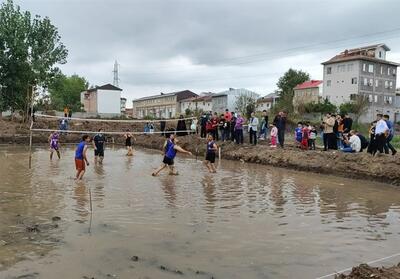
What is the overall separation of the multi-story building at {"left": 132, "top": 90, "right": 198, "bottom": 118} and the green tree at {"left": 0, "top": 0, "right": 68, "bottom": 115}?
161 feet

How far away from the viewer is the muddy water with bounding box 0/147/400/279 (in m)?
6.54

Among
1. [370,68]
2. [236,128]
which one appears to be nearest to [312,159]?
[236,128]

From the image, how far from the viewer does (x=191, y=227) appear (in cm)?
877

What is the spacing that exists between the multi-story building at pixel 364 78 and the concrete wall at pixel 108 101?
37497mm

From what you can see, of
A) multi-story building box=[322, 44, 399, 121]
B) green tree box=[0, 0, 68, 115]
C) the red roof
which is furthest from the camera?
the red roof

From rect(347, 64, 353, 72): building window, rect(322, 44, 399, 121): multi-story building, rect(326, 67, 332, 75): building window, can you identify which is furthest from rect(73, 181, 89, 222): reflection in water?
rect(326, 67, 332, 75): building window

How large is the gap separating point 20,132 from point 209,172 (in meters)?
25.9

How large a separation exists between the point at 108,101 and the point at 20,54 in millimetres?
38872

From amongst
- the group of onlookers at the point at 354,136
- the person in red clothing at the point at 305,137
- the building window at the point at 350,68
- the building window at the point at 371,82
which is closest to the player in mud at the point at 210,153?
the group of onlookers at the point at 354,136

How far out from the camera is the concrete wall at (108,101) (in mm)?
81562

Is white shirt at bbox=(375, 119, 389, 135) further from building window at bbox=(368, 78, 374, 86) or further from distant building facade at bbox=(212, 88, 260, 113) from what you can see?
distant building facade at bbox=(212, 88, 260, 113)

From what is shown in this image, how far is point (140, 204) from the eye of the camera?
11.0m

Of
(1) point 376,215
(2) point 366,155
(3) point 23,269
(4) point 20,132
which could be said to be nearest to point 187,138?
(2) point 366,155

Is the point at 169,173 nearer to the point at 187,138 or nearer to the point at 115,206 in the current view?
the point at 115,206
